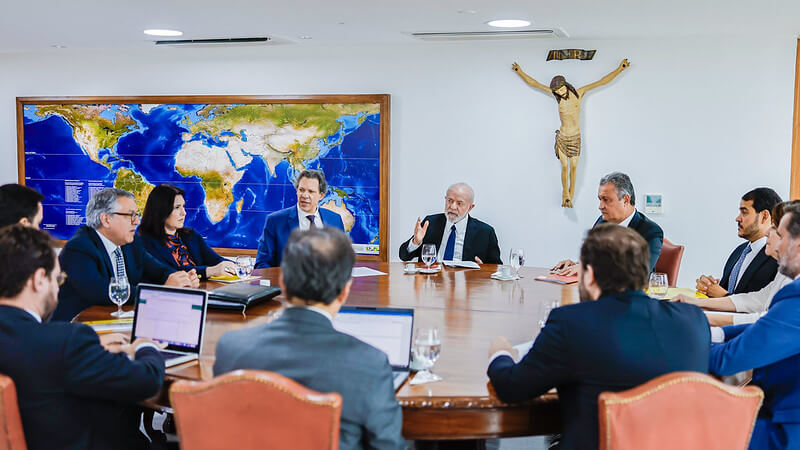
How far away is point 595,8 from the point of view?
4316 mm

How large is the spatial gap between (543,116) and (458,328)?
3.35 metres

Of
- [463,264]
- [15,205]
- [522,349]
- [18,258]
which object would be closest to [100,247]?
[15,205]

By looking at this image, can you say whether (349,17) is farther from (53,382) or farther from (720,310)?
(53,382)

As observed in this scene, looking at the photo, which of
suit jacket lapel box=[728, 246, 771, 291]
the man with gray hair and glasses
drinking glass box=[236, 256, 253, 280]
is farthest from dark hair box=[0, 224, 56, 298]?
suit jacket lapel box=[728, 246, 771, 291]

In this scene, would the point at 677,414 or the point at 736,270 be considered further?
the point at 736,270

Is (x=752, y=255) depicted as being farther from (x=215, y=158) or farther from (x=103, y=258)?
(x=215, y=158)

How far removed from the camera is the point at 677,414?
5.85 feet

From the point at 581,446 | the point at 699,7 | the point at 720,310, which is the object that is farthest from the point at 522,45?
the point at 581,446

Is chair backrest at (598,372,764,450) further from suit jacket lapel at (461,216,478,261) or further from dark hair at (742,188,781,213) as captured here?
suit jacket lapel at (461,216,478,261)

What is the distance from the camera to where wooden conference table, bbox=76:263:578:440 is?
2.05 meters

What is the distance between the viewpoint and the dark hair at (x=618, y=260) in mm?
1963

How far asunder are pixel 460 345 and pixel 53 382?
4.47 ft

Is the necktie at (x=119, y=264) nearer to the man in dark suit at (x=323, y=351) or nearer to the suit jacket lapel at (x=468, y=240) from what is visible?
the man in dark suit at (x=323, y=351)

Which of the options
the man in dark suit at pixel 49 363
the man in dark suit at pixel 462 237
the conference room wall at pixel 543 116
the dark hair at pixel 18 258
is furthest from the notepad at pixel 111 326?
the conference room wall at pixel 543 116
